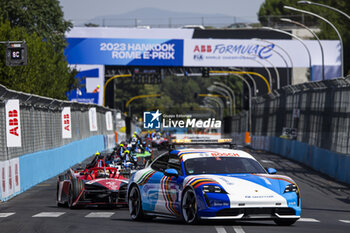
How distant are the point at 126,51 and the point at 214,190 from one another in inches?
2395

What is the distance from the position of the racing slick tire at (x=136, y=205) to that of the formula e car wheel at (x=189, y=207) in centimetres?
154

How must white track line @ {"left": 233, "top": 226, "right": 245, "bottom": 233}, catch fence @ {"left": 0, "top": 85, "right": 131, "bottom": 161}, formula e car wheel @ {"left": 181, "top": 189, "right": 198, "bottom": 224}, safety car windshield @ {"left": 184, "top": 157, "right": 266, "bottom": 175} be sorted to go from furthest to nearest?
catch fence @ {"left": 0, "top": 85, "right": 131, "bottom": 161}, safety car windshield @ {"left": 184, "top": 157, "right": 266, "bottom": 175}, formula e car wheel @ {"left": 181, "top": 189, "right": 198, "bottom": 224}, white track line @ {"left": 233, "top": 226, "right": 245, "bottom": 233}

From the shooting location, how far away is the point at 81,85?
222 ft

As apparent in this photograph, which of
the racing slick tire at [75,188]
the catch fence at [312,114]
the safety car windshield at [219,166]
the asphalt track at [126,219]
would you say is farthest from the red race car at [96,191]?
the catch fence at [312,114]

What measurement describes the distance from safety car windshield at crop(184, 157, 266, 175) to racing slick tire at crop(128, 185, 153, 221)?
1437 mm

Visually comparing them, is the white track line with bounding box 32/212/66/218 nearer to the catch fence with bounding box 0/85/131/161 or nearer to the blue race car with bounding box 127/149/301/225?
the blue race car with bounding box 127/149/301/225

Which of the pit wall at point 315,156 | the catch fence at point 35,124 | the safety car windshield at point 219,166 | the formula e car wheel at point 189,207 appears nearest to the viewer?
the formula e car wheel at point 189,207

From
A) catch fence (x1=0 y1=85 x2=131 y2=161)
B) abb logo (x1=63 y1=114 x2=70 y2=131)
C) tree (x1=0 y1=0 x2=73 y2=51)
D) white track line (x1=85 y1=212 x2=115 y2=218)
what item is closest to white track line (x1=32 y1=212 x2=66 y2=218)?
white track line (x1=85 y1=212 x2=115 y2=218)

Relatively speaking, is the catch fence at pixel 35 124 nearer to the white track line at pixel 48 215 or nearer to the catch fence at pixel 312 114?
the white track line at pixel 48 215

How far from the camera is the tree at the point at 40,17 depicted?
62.1 metres

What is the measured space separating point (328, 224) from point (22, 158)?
1231 centimetres

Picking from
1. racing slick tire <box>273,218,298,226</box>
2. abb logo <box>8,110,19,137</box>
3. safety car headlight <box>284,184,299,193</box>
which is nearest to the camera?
safety car headlight <box>284,184,299,193</box>

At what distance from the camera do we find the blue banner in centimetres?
7069

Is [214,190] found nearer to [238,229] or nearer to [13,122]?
[238,229]
